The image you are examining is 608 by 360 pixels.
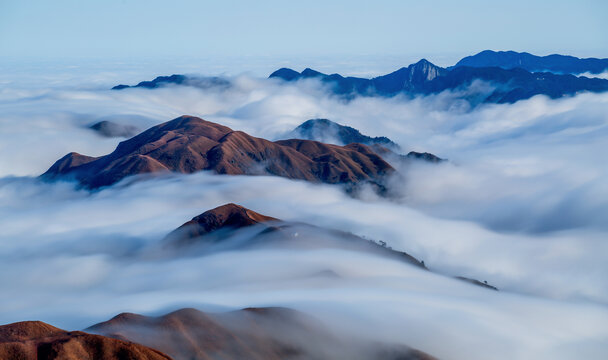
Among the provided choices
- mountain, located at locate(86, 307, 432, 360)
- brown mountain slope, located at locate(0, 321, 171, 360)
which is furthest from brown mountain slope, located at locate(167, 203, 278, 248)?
brown mountain slope, located at locate(0, 321, 171, 360)

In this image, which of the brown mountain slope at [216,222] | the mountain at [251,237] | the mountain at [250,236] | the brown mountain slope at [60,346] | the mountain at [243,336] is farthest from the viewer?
the brown mountain slope at [216,222]

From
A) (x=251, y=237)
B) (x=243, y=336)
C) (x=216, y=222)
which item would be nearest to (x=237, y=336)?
(x=243, y=336)

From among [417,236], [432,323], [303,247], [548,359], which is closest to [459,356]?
[432,323]

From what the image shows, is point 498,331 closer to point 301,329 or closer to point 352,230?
point 301,329

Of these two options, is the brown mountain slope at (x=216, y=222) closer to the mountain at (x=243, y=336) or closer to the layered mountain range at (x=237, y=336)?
the layered mountain range at (x=237, y=336)

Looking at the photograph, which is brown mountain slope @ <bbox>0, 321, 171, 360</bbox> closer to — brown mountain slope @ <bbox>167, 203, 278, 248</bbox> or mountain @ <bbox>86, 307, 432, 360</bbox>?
mountain @ <bbox>86, 307, 432, 360</bbox>

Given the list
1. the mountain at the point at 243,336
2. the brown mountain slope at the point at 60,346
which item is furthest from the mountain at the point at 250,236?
the brown mountain slope at the point at 60,346
